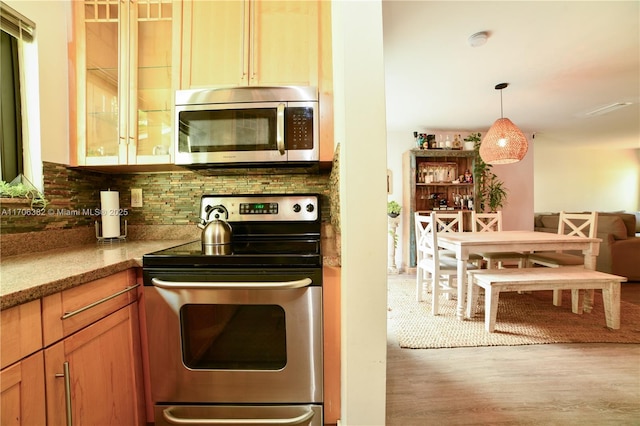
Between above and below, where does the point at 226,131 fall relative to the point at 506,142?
below

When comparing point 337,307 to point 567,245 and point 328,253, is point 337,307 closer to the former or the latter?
point 328,253

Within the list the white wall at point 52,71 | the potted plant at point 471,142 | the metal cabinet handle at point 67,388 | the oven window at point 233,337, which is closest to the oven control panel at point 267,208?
the oven window at point 233,337

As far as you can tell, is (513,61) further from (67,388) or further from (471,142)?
(67,388)

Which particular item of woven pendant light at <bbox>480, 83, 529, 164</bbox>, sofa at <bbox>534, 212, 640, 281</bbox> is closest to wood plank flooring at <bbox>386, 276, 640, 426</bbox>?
woven pendant light at <bbox>480, 83, 529, 164</bbox>

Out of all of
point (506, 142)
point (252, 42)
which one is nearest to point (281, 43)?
point (252, 42)

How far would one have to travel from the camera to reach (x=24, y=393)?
2.28 ft

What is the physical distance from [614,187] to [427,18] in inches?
302

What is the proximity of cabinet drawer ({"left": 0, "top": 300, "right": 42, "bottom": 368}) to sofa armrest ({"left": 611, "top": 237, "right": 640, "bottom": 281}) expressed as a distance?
5.12 metres

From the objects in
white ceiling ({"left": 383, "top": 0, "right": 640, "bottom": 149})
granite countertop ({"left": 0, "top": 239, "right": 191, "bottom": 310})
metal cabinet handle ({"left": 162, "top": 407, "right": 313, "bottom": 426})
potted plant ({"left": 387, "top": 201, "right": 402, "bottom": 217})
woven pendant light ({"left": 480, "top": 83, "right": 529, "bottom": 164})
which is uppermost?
white ceiling ({"left": 383, "top": 0, "right": 640, "bottom": 149})

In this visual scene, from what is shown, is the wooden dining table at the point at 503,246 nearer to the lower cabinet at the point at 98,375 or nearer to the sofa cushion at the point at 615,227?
the sofa cushion at the point at 615,227

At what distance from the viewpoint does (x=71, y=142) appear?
1.44 metres

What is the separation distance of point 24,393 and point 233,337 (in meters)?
0.57

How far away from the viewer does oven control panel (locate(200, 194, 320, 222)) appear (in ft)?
5.16

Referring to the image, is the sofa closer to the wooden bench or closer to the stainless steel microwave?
the wooden bench
